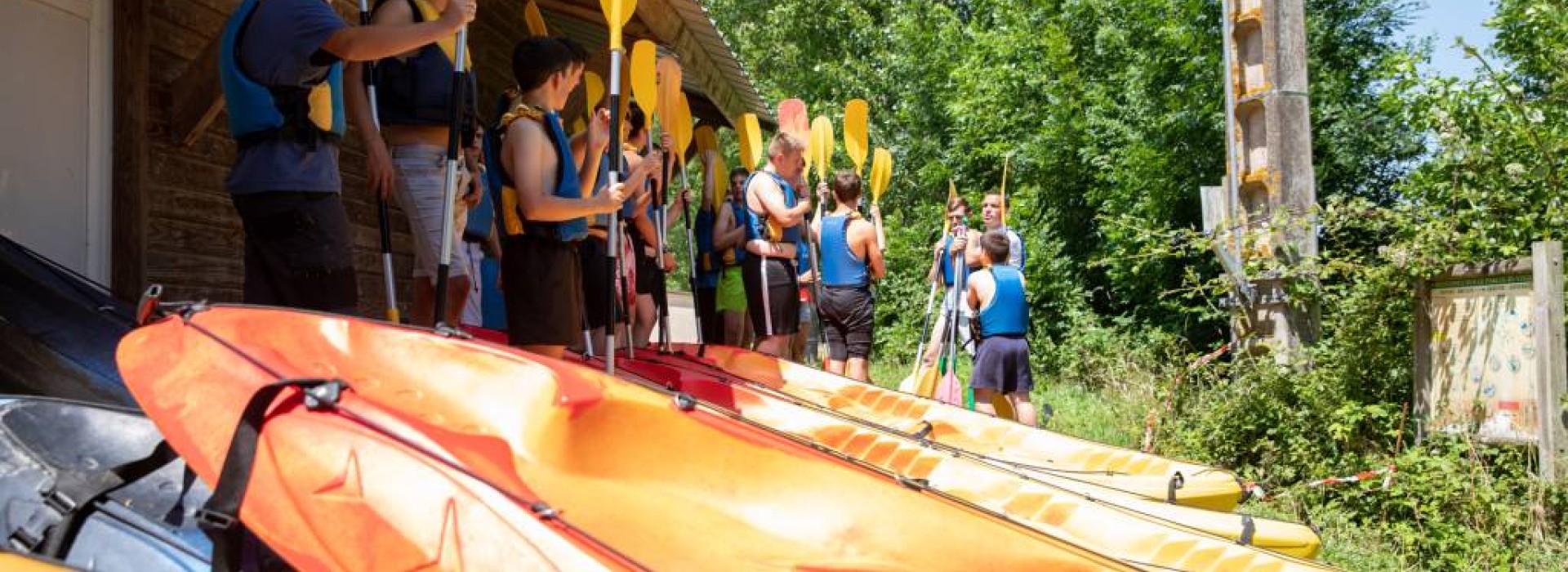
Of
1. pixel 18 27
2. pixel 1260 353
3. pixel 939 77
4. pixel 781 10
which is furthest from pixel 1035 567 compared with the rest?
pixel 781 10

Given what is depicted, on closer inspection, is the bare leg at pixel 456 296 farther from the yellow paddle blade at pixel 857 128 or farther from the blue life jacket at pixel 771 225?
the yellow paddle blade at pixel 857 128

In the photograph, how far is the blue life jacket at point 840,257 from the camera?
326 inches

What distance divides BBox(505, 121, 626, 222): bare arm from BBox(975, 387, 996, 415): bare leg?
4095 millimetres

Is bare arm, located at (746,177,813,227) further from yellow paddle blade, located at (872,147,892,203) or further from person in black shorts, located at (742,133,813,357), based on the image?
yellow paddle blade, located at (872,147,892,203)

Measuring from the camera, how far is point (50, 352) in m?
3.38

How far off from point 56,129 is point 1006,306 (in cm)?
499

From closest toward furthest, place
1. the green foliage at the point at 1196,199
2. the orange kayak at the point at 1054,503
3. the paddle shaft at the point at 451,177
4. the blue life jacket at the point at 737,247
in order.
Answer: the paddle shaft at the point at 451,177 → the orange kayak at the point at 1054,503 → the green foliage at the point at 1196,199 → the blue life jacket at the point at 737,247

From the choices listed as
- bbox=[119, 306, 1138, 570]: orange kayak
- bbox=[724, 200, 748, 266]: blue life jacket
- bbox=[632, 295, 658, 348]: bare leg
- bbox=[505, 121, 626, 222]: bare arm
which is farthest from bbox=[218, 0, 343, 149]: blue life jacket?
bbox=[724, 200, 748, 266]: blue life jacket

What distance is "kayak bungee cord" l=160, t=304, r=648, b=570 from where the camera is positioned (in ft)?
7.13

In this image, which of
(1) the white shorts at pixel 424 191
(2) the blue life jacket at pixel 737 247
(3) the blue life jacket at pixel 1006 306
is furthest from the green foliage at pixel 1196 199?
(1) the white shorts at pixel 424 191

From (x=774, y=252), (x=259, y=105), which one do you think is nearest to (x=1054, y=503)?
(x=259, y=105)

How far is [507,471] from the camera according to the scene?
2555 millimetres

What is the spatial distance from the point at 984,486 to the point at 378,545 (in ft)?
9.02

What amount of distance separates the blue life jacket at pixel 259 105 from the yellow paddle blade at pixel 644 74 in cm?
212
